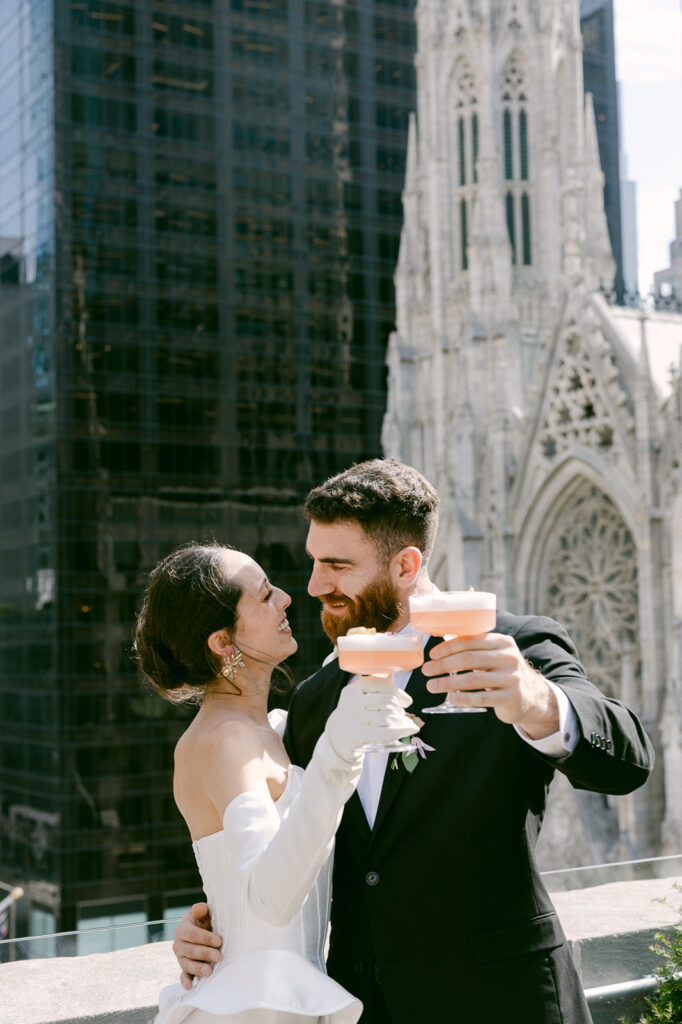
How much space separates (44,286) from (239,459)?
10114mm

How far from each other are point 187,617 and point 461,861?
1099 mm

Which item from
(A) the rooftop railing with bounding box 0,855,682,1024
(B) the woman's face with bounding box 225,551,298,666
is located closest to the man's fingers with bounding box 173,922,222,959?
(B) the woman's face with bounding box 225,551,298,666

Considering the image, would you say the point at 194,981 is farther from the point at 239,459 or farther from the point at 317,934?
the point at 239,459

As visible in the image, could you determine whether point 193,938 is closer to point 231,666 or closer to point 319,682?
point 231,666

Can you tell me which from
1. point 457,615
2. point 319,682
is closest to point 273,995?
point 319,682

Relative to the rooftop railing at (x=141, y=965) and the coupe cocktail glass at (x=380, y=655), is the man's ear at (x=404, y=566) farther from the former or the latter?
the rooftop railing at (x=141, y=965)

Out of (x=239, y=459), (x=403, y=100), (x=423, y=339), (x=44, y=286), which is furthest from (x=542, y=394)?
(x=403, y=100)

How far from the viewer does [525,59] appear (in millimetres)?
38375

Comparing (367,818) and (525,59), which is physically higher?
(525,59)

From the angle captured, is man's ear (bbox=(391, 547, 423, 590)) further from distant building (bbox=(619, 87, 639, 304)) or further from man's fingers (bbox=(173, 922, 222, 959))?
distant building (bbox=(619, 87, 639, 304))

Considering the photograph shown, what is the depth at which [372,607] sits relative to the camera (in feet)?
12.5

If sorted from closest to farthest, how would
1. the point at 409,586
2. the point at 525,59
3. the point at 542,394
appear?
the point at 409,586 < the point at 542,394 < the point at 525,59

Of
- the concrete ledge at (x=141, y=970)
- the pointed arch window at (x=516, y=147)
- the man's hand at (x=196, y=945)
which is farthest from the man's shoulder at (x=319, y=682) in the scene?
the pointed arch window at (x=516, y=147)

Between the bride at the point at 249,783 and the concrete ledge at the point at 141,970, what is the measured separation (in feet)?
4.34
